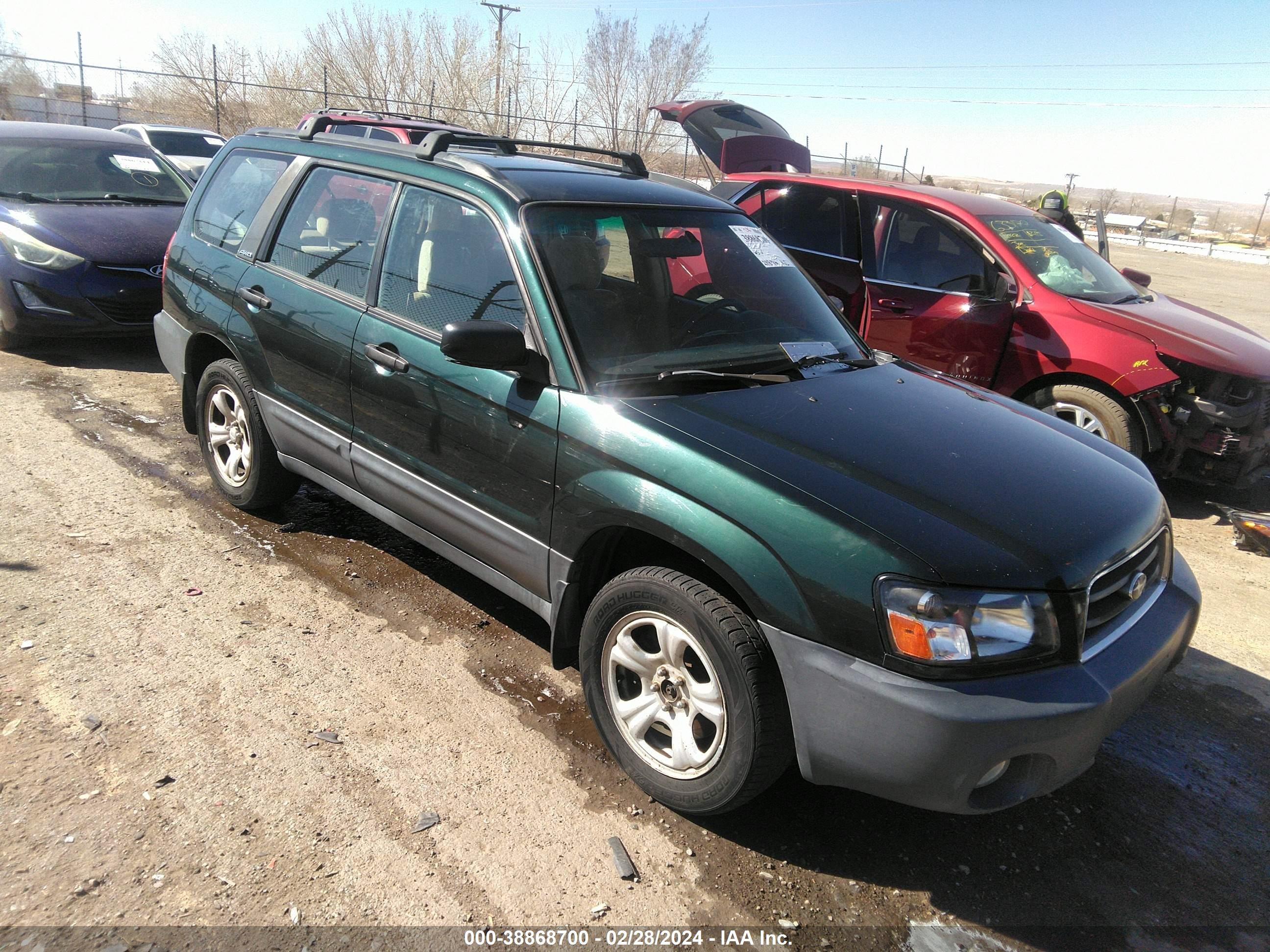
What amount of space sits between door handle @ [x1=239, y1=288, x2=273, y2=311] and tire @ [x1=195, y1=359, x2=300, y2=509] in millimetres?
368

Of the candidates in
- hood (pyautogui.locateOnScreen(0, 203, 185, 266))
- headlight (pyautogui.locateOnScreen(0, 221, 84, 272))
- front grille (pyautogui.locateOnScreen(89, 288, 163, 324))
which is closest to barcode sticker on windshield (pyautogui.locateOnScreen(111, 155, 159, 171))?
hood (pyautogui.locateOnScreen(0, 203, 185, 266))

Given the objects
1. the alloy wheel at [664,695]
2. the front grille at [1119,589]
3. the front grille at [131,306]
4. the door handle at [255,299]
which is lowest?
the alloy wheel at [664,695]

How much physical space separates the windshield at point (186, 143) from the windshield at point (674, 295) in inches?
Answer: 545

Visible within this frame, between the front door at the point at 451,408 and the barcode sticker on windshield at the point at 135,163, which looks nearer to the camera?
the front door at the point at 451,408

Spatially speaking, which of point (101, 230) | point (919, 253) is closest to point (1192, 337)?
point (919, 253)

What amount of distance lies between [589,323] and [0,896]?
2.31m

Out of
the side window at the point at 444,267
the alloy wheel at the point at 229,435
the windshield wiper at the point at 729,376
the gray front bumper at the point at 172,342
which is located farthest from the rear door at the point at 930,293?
the gray front bumper at the point at 172,342

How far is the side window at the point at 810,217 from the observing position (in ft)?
21.3

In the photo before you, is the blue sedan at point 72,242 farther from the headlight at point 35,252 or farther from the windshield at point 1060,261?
the windshield at point 1060,261

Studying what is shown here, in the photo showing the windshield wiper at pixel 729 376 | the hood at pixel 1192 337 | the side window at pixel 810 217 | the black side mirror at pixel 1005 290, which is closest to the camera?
the windshield wiper at pixel 729 376

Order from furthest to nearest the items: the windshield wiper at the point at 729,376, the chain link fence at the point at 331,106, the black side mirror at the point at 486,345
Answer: the chain link fence at the point at 331,106 < the windshield wiper at the point at 729,376 < the black side mirror at the point at 486,345

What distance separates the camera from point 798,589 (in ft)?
7.51

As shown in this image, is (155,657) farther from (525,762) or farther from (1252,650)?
(1252,650)

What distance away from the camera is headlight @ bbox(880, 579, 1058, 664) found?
2189mm
